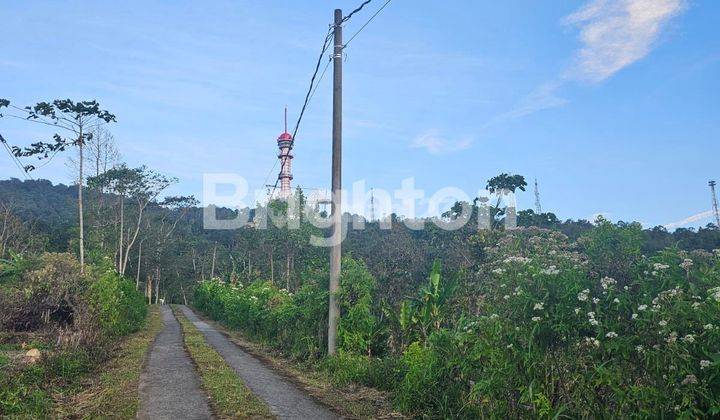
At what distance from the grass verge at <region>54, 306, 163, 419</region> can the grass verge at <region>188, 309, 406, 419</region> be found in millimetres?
2995

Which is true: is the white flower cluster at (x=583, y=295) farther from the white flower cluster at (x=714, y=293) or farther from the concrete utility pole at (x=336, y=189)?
the concrete utility pole at (x=336, y=189)

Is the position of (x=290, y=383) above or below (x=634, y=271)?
below

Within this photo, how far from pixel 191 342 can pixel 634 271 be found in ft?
51.5

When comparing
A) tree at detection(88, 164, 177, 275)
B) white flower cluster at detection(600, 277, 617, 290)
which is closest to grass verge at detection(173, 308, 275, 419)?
white flower cluster at detection(600, 277, 617, 290)

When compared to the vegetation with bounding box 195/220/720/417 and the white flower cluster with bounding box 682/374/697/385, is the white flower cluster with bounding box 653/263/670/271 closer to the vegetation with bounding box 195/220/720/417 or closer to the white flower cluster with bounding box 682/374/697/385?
the vegetation with bounding box 195/220/720/417

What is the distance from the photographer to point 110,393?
9398mm

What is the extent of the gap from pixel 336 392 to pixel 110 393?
12.5 ft

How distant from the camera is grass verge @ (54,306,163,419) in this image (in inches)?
319

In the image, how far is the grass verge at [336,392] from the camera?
8.31m

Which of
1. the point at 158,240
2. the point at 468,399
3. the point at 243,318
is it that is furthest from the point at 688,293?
the point at 158,240

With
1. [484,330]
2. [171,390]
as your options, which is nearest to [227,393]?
[171,390]

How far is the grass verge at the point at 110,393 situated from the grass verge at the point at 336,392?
299 cm

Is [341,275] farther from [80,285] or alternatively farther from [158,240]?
[158,240]

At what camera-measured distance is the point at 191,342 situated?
1855cm
